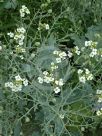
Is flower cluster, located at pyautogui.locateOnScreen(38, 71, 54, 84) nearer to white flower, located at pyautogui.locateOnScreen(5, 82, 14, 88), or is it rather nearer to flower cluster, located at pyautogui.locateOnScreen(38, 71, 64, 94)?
flower cluster, located at pyautogui.locateOnScreen(38, 71, 64, 94)

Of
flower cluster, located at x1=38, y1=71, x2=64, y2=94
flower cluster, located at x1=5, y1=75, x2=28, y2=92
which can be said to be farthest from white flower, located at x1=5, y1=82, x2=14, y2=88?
flower cluster, located at x1=38, y1=71, x2=64, y2=94

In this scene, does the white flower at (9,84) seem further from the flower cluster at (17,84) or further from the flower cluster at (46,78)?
the flower cluster at (46,78)

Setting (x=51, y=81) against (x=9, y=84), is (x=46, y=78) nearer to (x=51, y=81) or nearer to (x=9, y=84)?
(x=51, y=81)

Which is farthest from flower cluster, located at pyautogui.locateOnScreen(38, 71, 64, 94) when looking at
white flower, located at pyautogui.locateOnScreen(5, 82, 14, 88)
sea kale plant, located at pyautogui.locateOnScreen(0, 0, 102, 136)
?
white flower, located at pyautogui.locateOnScreen(5, 82, 14, 88)

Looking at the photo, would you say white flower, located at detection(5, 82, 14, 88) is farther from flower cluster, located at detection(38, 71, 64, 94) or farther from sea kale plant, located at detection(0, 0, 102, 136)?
flower cluster, located at detection(38, 71, 64, 94)

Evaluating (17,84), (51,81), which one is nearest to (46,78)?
(51,81)

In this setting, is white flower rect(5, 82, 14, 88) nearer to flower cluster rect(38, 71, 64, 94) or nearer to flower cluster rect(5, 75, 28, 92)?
flower cluster rect(5, 75, 28, 92)

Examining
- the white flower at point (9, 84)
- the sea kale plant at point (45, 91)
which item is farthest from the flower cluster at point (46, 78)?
the white flower at point (9, 84)

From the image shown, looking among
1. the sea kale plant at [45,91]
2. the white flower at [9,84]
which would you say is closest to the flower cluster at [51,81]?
the sea kale plant at [45,91]

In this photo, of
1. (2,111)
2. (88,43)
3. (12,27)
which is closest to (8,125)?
(2,111)
